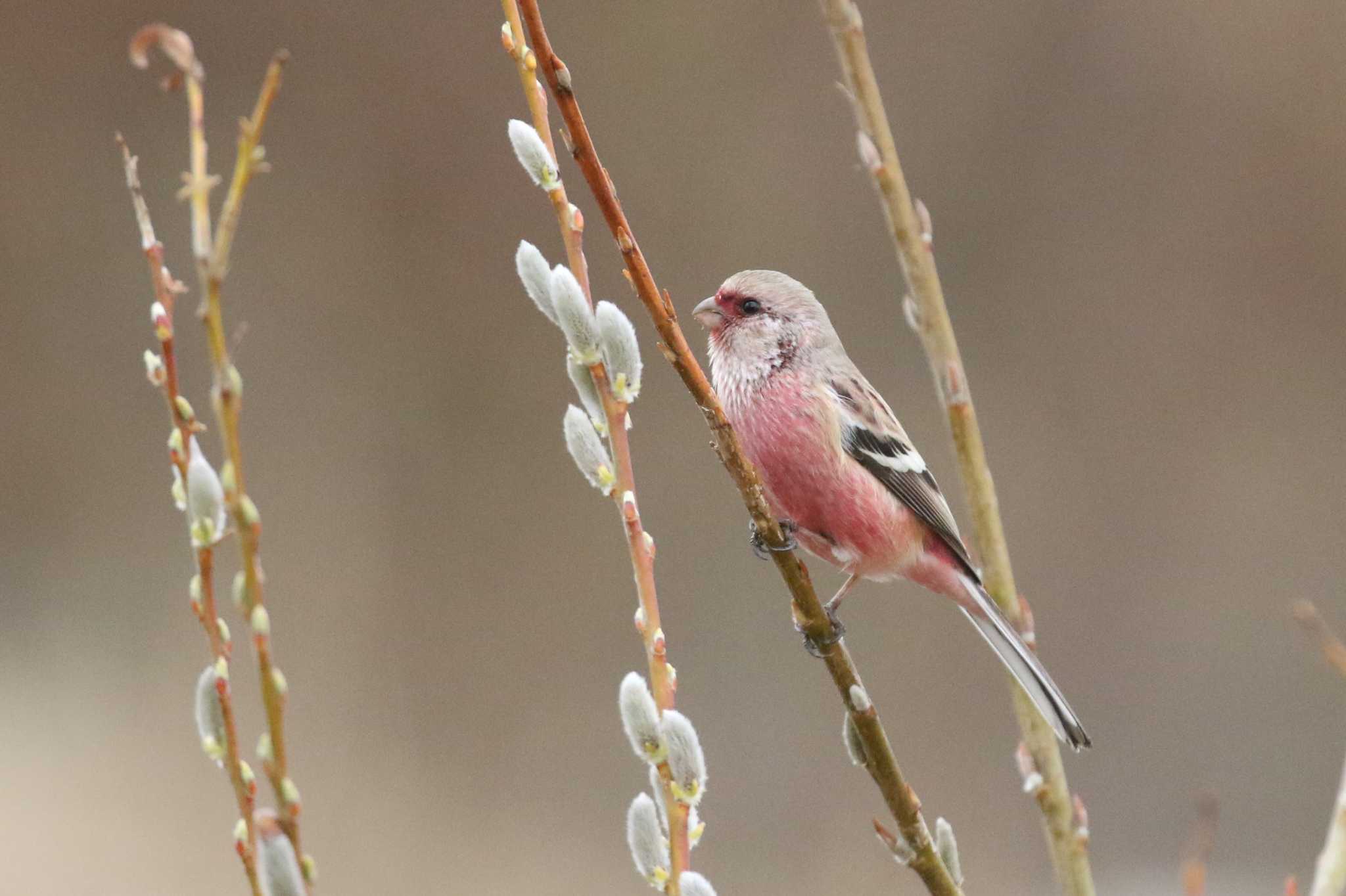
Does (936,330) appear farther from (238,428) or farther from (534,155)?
(238,428)

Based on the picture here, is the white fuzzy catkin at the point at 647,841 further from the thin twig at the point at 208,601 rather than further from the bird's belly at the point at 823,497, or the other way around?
the bird's belly at the point at 823,497

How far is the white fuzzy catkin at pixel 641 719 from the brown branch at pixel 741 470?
11 cm

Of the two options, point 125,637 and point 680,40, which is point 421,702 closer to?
Answer: point 125,637

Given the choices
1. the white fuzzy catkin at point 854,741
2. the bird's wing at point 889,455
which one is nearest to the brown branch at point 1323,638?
the white fuzzy catkin at point 854,741

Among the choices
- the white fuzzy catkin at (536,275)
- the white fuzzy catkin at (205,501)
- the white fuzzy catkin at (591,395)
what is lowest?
the white fuzzy catkin at (205,501)

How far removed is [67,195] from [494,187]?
0.82 m

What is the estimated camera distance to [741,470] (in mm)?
516

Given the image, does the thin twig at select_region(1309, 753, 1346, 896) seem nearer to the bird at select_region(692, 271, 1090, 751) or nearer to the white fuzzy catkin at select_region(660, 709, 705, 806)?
the white fuzzy catkin at select_region(660, 709, 705, 806)

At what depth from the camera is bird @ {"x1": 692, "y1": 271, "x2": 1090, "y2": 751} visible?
1204 mm

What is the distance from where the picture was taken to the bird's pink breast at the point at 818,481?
3.94 ft

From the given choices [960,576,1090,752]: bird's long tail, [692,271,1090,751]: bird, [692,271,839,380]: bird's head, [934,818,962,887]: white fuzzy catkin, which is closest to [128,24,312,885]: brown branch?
[934,818,962,887]: white fuzzy catkin

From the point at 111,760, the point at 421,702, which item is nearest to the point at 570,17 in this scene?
the point at 421,702

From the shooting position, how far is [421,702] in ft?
9.07

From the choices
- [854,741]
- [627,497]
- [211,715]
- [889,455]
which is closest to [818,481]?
[889,455]
